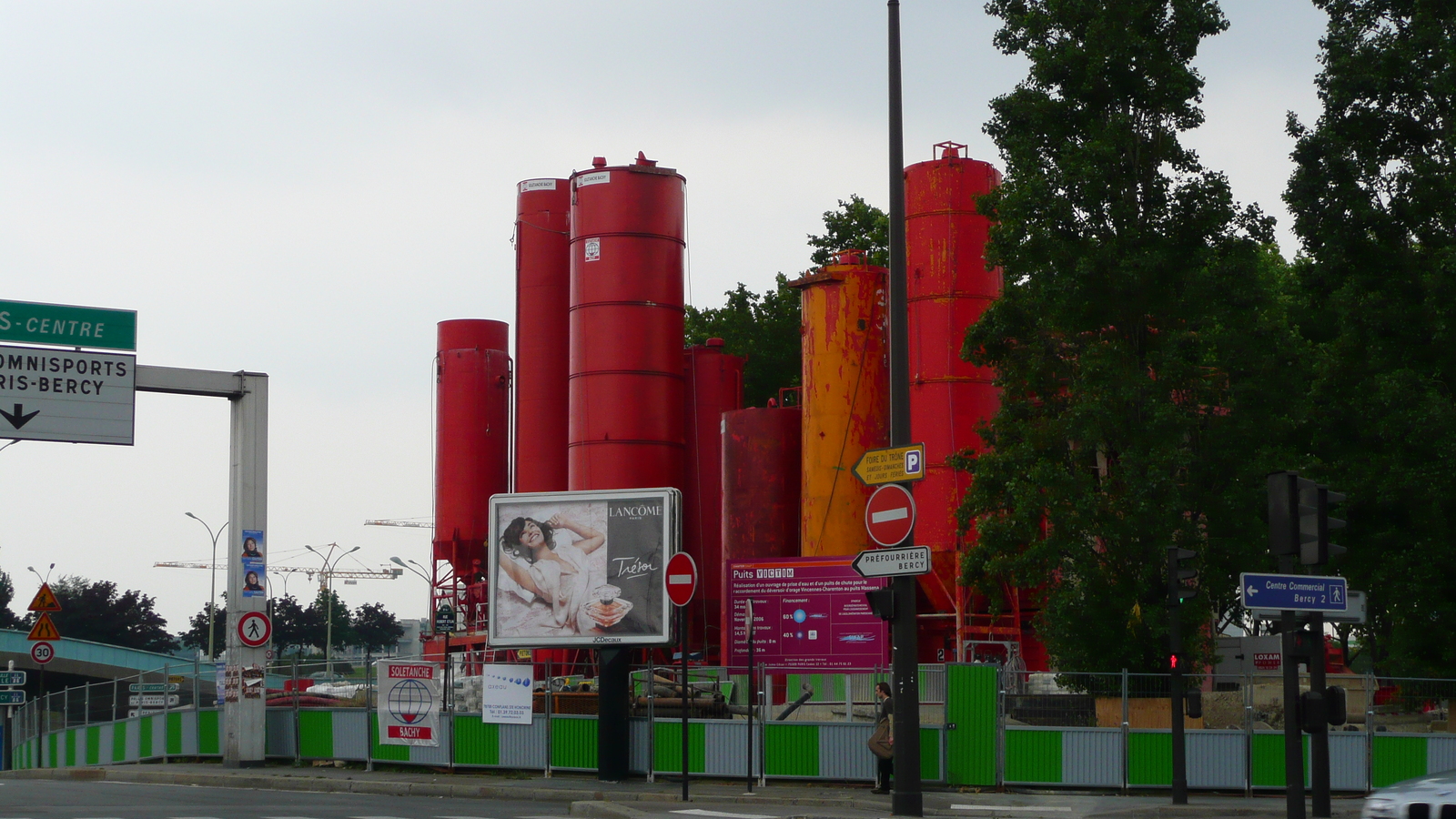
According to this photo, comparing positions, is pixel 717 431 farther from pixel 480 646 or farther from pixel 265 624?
pixel 265 624

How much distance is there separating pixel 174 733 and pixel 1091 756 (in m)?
16.6

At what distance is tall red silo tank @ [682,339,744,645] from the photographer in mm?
41875

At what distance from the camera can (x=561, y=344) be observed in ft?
144

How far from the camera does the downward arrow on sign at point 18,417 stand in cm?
2133

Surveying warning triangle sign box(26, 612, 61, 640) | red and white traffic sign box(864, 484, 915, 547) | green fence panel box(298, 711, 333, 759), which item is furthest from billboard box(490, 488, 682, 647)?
warning triangle sign box(26, 612, 61, 640)

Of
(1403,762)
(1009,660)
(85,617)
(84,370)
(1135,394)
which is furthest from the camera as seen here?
(85,617)

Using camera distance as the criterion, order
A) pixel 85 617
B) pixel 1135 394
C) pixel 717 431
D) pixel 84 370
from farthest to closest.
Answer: pixel 85 617
pixel 717 431
pixel 1135 394
pixel 84 370

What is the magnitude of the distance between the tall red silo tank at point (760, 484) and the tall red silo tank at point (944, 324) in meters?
5.33

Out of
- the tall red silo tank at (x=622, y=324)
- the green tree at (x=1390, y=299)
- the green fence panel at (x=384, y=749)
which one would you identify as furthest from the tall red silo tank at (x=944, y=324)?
the green fence panel at (x=384, y=749)

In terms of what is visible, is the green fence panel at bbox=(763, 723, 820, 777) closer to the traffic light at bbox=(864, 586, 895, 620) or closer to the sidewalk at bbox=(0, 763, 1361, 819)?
the sidewalk at bbox=(0, 763, 1361, 819)

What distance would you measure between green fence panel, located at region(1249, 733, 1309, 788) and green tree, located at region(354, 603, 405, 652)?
406ft

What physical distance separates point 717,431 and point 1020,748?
22.0m

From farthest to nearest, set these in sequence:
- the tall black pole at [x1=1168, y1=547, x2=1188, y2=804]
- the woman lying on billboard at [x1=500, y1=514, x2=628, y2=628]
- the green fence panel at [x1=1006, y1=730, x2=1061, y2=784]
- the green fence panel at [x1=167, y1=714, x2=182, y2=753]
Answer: the green fence panel at [x1=167, y1=714, x2=182, y2=753] → the woman lying on billboard at [x1=500, y1=514, x2=628, y2=628] → the green fence panel at [x1=1006, y1=730, x2=1061, y2=784] → the tall black pole at [x1=1168, y1=547, x2=1188, y2=804]

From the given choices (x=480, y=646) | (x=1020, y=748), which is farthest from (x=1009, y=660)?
(x=480, y=646)
